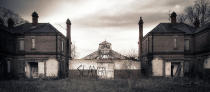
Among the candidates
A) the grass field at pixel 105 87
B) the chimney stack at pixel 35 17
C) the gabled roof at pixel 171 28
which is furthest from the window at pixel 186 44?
the chimney stack at pixel 35 17

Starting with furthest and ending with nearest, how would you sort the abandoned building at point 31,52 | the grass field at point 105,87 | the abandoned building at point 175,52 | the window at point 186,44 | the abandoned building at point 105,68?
the window at point 186,44
the abandoned building at point 105,68
the abandoned building at point 175,52
the abandoned building at point 31,52
the grass field at point 105,87

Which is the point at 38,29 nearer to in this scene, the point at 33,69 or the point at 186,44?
the point at 33,69

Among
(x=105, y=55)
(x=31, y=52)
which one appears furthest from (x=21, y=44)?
(x=105, y=55)

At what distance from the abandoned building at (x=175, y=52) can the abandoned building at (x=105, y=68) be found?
2.69m

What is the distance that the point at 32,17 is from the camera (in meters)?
30.6

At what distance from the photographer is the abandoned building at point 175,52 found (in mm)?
26562

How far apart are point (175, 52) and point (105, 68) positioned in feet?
33.3

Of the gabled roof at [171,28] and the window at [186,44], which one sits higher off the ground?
the gabled roof at [171,28]

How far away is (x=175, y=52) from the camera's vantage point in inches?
1062

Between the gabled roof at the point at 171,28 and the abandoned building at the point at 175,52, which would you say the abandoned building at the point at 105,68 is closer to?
the abandoned building at the point at 175,52

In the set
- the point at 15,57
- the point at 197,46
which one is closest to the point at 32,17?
the point at 15,57

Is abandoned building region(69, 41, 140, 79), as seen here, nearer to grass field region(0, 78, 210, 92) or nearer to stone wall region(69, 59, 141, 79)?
stone wall region(69, 59, 141, 79)

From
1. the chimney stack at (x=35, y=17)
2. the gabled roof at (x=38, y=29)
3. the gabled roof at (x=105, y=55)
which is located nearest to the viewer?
the gabled roof at (x=38, y=29)

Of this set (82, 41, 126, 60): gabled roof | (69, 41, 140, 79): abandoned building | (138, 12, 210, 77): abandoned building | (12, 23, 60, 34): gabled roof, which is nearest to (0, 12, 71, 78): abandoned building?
(12, 23, 60, 34): gabled roof
